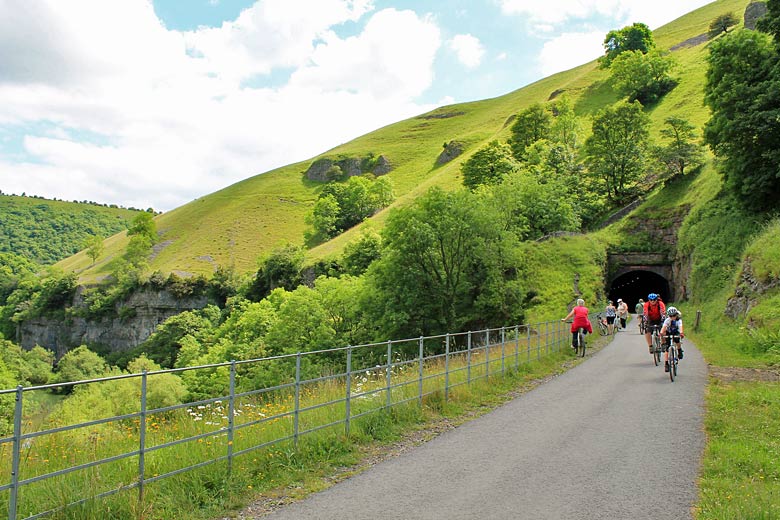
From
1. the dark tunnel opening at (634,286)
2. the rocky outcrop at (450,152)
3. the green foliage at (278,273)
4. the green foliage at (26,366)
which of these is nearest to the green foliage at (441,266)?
the dark tunnel opening at (634,286)

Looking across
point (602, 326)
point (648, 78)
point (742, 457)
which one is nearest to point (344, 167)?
point (648, 78)

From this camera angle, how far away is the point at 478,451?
7.81 meters

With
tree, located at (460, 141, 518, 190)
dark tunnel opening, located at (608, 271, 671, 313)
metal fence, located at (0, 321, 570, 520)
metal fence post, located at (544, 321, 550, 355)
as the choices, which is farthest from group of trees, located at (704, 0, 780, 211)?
tree, located at (460, 141, 518, 190)

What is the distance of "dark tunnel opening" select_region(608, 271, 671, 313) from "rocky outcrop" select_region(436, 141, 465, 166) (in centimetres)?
7084

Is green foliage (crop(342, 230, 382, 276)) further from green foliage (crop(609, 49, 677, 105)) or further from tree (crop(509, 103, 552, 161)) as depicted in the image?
green foliage (crop(609, 49, 677, 105))

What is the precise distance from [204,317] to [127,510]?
82.8 metres

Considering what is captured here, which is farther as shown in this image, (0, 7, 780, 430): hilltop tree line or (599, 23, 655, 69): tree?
(599, 23, 655, 69): tree

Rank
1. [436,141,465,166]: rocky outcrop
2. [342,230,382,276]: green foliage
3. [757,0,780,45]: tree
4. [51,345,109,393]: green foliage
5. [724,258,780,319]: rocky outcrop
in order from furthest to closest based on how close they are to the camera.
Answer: [436,141,465,166]: rocky outcrop, [51,345,109,393]: green foliage, [342,230,382,276]: green foliage, [757,0,780,45]: tree, [724,258,780,319]: rocky outcrop

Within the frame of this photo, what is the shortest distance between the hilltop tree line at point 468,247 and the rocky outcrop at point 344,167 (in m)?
70.0

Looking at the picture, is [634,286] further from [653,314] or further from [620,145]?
[653,314]

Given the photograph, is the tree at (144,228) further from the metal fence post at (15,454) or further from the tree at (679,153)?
the metal fence post at (15,454)

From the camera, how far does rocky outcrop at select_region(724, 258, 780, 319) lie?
2097cm

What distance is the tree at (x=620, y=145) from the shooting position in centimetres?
6197

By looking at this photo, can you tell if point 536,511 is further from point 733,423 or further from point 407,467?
point 733,423
